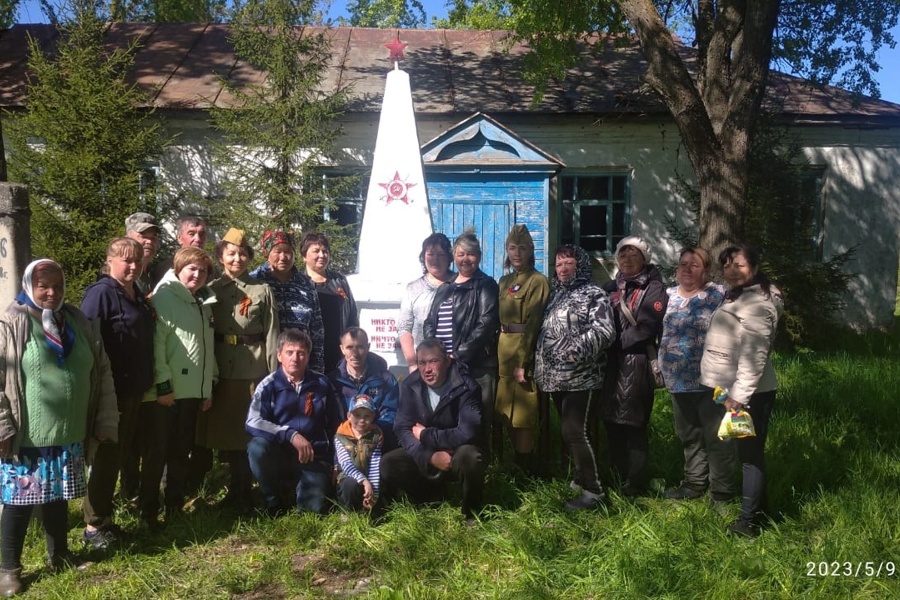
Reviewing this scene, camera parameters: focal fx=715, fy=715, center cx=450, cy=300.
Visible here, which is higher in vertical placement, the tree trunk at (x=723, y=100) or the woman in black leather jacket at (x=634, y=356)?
the tree trunk at (x=723, y=100)

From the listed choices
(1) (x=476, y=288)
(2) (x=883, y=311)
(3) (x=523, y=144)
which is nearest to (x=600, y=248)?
(3) (x=523, y=144)

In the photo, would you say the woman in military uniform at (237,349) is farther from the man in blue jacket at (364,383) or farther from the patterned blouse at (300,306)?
the man in blue jacket at (364,383)

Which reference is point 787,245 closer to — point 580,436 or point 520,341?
point 520,341

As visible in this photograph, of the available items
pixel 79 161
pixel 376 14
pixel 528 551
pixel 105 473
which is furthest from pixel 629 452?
pixel 376 14

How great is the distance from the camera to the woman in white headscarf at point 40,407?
3.08m

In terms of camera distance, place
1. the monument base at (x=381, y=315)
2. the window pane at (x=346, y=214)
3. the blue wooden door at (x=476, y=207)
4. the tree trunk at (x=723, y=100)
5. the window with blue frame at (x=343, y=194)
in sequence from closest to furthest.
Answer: the monument base at (x=381, y=315) → the tree trunk at (x=723, y=100) → the window with blue frame at (x=343, y=194) → the blue wooden door at (x=476, y=207) → the window pane at (x=346, y=214)

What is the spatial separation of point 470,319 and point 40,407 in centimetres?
229

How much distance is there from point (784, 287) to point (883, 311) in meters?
3.21

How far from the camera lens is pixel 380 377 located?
13.4 feet

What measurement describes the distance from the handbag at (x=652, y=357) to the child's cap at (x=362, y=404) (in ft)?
5.04

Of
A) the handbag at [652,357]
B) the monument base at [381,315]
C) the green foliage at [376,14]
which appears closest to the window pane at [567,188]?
the monument base at [381,315]

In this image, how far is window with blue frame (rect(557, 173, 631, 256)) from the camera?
10.6m

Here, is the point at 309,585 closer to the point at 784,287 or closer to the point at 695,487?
the point at 695,487

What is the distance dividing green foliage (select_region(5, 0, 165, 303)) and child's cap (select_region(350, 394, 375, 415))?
555 cm
